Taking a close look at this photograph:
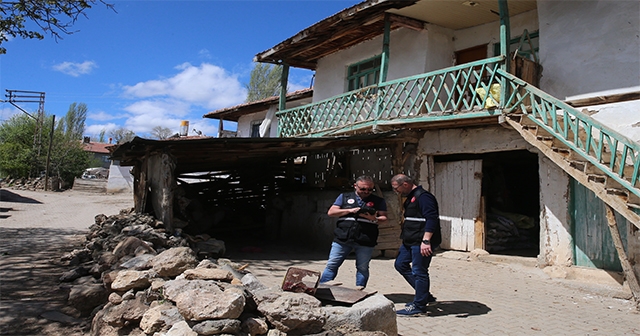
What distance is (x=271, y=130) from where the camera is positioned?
18016 millimetres

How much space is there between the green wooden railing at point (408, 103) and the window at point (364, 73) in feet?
3.30

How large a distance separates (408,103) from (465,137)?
6.08 feet

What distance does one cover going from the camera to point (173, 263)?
5.02 meters

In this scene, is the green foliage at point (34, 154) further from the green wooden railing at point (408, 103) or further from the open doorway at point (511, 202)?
the open doorway at point (511, 202)

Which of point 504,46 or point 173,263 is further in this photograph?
point 504,46

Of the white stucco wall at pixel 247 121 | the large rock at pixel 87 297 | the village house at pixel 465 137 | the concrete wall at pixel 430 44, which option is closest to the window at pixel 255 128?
the white stucco wall at pixel 247 121

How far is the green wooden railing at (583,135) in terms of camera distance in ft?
19.1

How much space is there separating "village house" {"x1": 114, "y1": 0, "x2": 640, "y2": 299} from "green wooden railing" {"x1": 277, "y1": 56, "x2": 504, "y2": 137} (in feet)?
0.16

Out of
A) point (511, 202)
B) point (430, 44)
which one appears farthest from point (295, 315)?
point (511, 202)

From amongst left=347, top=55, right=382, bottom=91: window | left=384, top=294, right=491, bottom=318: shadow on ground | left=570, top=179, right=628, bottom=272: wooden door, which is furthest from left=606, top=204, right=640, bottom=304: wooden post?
left=347, top=55, right=382, bottom=91: window

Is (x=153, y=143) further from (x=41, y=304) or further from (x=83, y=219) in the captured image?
(x=83, y=219)

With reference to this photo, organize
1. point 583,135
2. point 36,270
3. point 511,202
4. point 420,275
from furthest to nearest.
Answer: point 511,202
point 583,135
point 36,270
point 420,275

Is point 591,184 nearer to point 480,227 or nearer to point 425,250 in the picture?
point 425,250

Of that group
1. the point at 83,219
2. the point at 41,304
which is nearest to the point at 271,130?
the point at 83,219
